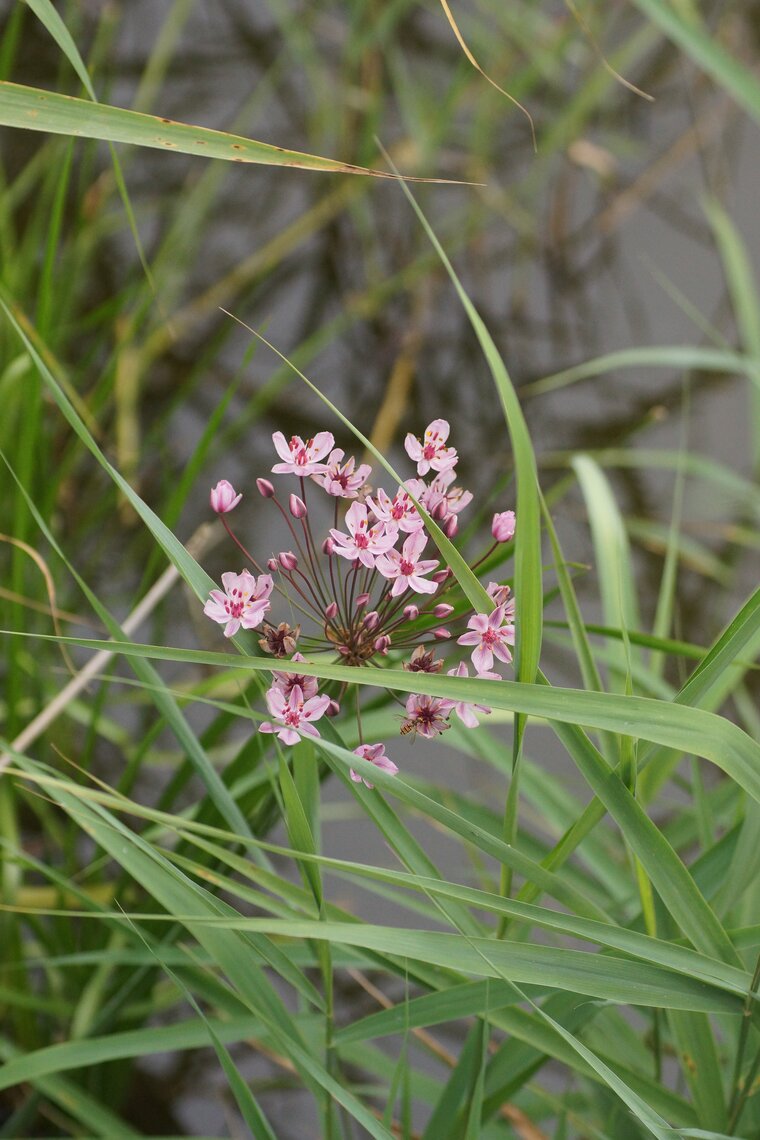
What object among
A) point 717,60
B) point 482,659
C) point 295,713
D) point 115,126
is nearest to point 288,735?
point 295,713

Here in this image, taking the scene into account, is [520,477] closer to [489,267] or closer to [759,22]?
[489,267]

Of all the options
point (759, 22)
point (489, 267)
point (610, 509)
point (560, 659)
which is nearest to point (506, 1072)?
point (610, 509)

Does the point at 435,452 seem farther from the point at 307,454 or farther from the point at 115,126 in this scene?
the point at 115,126

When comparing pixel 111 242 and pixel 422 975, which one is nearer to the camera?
pixel 422 975

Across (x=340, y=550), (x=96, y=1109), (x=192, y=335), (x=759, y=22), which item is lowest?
(x=96, y=1109)

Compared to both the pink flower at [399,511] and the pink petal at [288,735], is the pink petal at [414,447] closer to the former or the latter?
the pink flower at [399,511]

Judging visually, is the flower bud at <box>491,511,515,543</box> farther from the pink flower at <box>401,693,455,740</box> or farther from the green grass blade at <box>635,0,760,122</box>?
the green grass blade at <box>635,0,760,122</box>
